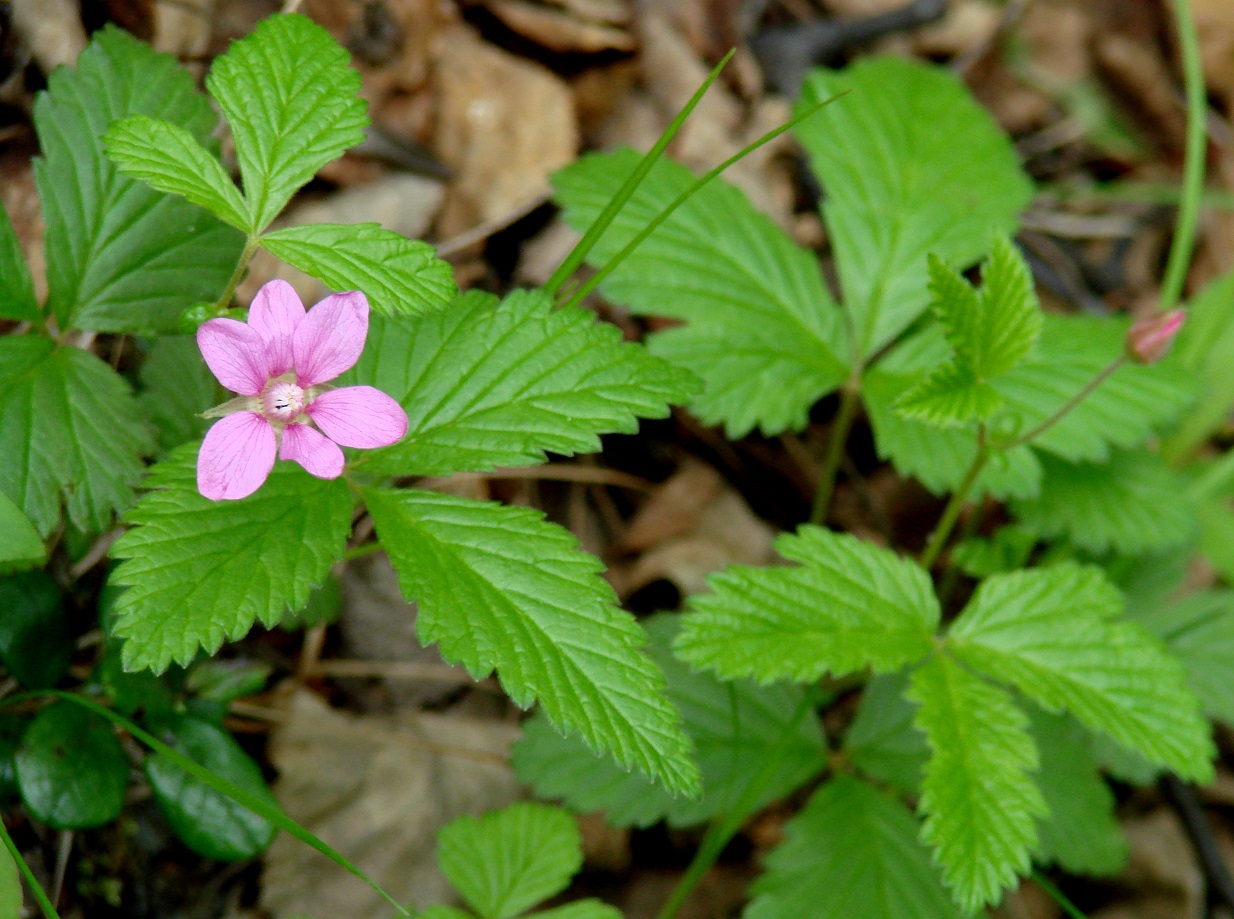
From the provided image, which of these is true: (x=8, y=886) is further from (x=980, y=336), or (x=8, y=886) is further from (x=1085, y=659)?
(x=1085, y=659)

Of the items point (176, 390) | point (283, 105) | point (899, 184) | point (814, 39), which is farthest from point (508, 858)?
point (814, 39)

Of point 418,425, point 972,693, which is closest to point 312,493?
point 418,425

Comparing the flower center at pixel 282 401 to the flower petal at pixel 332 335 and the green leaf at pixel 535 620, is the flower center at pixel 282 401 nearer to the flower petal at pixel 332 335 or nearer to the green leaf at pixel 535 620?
the flower petal at pixel 332 335

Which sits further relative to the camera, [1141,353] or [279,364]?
[1141,353]

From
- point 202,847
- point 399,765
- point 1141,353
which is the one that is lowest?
point 399,765

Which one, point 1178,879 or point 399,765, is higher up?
point 1178,879

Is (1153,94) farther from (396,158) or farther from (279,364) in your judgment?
(279,364)

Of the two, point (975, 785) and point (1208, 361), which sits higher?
point (1208, 361)

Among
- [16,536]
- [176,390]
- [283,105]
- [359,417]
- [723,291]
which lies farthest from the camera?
[723,291]
